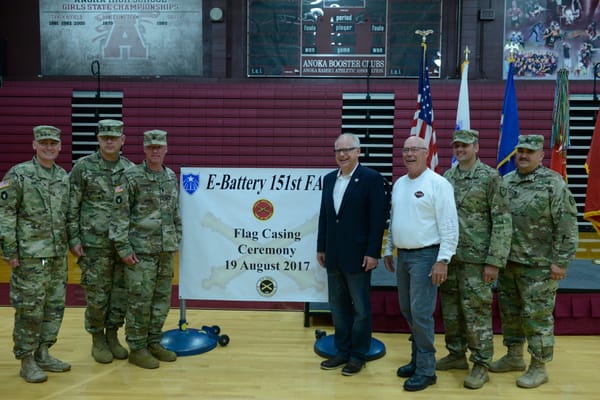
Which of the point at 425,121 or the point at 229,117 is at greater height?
the point at 229,117

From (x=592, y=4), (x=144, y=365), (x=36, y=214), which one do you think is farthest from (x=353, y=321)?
(x=592, y=4)

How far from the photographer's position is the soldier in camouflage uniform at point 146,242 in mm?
3352

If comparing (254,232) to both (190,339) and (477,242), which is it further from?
(477,242)

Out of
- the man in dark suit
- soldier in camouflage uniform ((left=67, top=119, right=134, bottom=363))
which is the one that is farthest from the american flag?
soldier in camouflage uniform ((left=67, top=119, right=134, bottom=363))

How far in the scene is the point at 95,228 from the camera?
3402mm

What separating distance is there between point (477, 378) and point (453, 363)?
28 cm

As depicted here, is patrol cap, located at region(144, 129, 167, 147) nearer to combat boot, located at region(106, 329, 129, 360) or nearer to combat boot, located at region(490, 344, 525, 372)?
combat boot, located at region(106, 329, 129, 360)

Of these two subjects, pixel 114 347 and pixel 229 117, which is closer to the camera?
pixel 114 347

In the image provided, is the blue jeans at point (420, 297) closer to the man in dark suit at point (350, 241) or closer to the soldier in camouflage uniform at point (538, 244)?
the man in dark suit at point (350, 241)

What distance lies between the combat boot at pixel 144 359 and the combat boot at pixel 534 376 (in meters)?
2.30

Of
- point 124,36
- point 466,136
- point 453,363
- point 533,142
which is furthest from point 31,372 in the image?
point 124,36

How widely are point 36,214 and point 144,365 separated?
1.18 m

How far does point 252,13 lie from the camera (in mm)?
7859

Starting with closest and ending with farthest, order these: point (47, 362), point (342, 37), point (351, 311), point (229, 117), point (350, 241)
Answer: point (350, 241)
point (47, 362)
point (351, 311)
point (342, 37)
point (229, 117)
